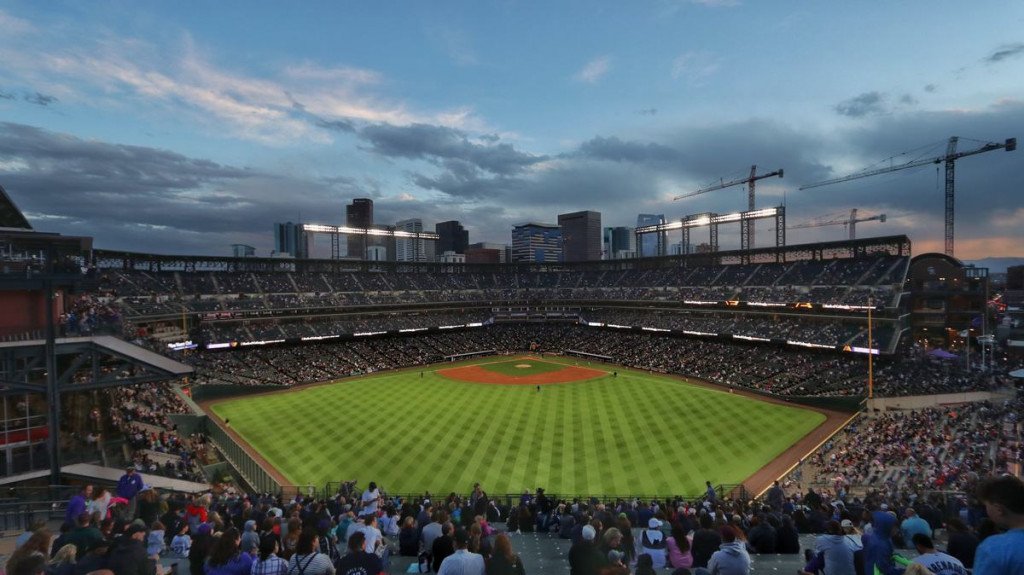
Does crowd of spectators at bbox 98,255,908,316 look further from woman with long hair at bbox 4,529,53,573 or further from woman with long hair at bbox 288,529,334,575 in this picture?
woman with long hair at bbox 288,529,334,575

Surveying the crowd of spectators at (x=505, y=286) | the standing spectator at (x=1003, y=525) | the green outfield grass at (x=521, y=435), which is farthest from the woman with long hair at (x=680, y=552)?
the crowd of spectators at (x=505, y=286)

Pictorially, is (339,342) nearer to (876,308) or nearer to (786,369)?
(786,369)

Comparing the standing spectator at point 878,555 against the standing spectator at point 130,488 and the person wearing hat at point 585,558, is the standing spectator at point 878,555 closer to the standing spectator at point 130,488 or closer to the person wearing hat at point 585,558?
the person wearing hat at point 585,558

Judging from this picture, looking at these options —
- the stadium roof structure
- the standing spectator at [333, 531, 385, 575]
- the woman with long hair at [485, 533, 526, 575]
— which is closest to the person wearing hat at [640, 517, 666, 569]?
the woman with long hair at [485, 533, 526, 575]

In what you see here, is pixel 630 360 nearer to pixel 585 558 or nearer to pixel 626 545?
pixel 626 545

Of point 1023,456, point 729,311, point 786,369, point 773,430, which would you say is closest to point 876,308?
point 786,369

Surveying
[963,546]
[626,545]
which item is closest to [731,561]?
[626,545]
